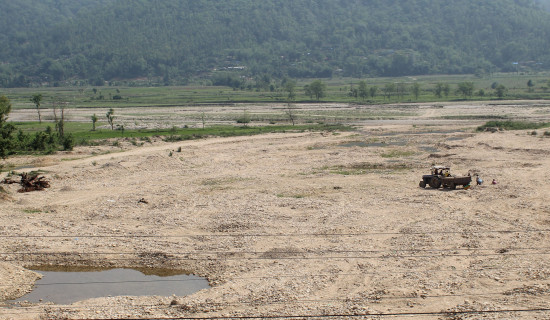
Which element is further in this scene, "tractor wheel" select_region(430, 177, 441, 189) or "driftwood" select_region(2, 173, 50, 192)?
"driftwood" select_region(2, 173, 50, 192)

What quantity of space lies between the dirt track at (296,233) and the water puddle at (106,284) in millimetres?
550

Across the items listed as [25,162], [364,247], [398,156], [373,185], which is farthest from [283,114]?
[364,247]

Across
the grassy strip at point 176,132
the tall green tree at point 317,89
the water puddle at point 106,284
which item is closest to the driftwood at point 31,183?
the water puddle at point 106,284

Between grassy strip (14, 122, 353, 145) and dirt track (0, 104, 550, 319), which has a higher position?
grassy strip (14, 122, 353, 145)

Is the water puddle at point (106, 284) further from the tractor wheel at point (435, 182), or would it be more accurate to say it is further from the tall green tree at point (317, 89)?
the tall green tree at point (317, 89)

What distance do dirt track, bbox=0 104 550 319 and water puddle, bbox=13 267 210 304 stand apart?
0.55 metres

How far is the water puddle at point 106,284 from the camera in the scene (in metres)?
18.1

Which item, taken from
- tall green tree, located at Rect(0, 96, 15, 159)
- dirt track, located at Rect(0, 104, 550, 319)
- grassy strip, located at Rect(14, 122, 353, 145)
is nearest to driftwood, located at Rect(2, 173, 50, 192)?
dirt track, located at Rect(0, 104, 550, 319)

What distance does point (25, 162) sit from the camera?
43969 mm

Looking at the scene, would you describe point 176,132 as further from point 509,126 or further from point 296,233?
point 296,233

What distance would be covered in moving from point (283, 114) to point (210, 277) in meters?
76.0

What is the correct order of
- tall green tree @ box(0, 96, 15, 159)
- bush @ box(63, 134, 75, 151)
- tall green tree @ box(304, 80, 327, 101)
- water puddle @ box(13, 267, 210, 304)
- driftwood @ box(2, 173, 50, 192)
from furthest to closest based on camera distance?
1. tall green tree @ box(304, 80, 327, 101)
2. bush @ box(63, 134, 75, 151)
3. tall green tree @ box(0, 96, 15, 159)
4. driftwood @ box(2, 173, 50, 192)
5. water puddle @ box(13, 267, 210, 304)

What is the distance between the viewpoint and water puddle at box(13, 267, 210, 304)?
1814 centimetres

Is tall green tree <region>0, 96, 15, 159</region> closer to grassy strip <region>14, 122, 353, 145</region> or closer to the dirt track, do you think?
the dirt track
